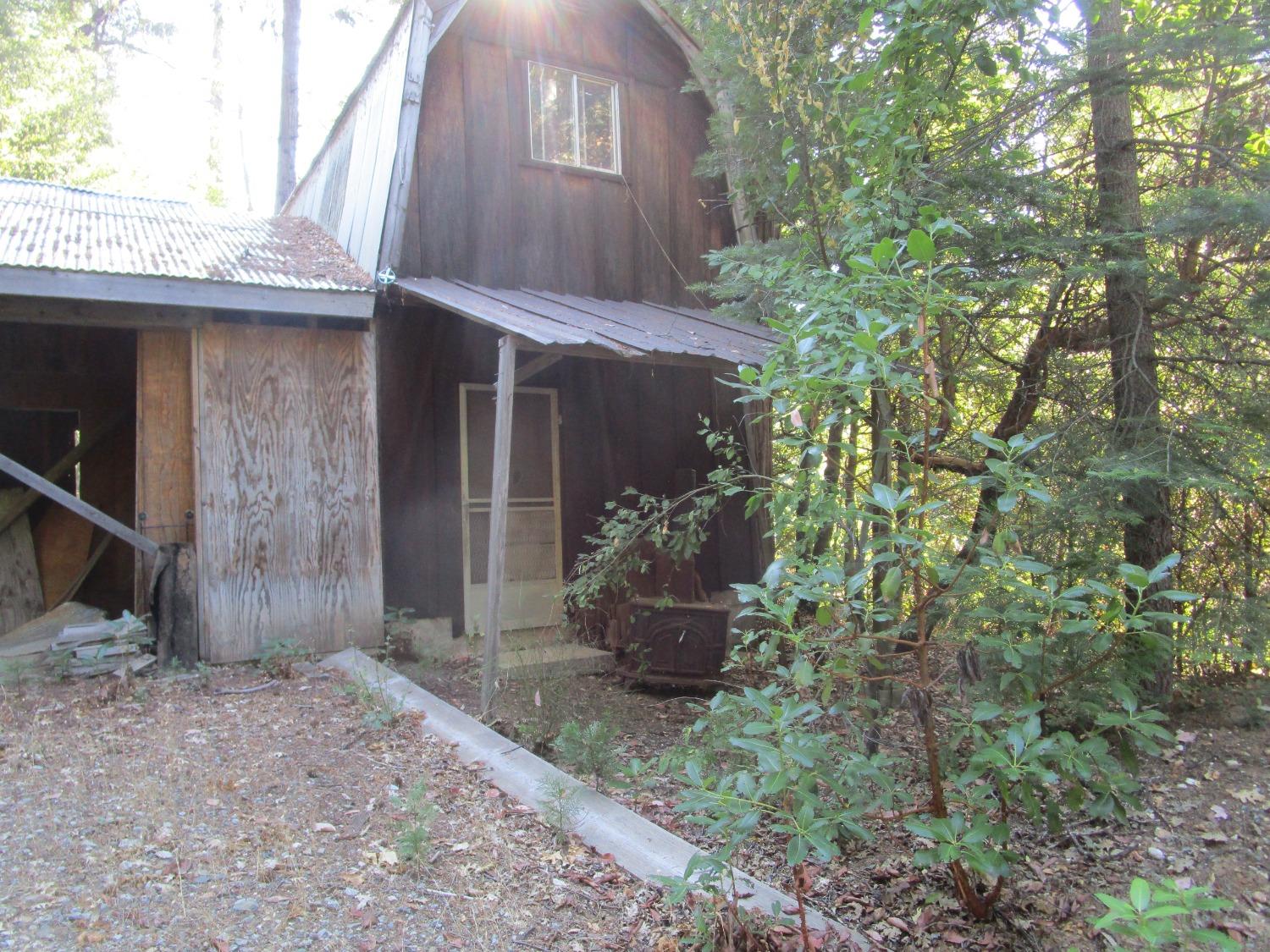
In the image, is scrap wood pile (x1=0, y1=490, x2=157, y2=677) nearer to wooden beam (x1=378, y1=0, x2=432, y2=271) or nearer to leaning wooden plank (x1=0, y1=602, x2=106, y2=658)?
leaning wooden plank (x1=0, y1=602, x2=106, y2=658)

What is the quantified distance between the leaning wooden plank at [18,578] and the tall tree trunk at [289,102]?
9.31 meters

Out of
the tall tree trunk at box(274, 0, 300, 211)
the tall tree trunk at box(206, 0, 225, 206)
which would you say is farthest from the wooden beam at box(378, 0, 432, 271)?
the tall tree trunk at box(206, 0, 225, 206)

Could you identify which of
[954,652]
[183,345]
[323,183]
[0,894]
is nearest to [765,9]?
[954,652]

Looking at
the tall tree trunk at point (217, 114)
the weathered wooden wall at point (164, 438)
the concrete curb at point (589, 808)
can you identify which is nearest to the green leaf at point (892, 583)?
the concrete curb at point (589, 808)

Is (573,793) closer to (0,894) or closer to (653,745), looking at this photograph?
(653,745)

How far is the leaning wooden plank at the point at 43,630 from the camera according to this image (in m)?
5.86

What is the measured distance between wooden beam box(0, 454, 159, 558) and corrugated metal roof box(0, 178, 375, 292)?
1.31m

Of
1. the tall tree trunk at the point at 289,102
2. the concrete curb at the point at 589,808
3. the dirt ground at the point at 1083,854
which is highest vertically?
the tall tree trunk at the point at 289,102

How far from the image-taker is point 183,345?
256 inches

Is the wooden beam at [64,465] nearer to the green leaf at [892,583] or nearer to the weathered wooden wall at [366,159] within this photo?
the weathered wooden wall at [366,159]

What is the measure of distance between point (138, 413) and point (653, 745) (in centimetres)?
425

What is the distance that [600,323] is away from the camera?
646 centimetres

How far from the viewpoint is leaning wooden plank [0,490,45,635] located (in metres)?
7.03

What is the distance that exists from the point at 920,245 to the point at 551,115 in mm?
6256
